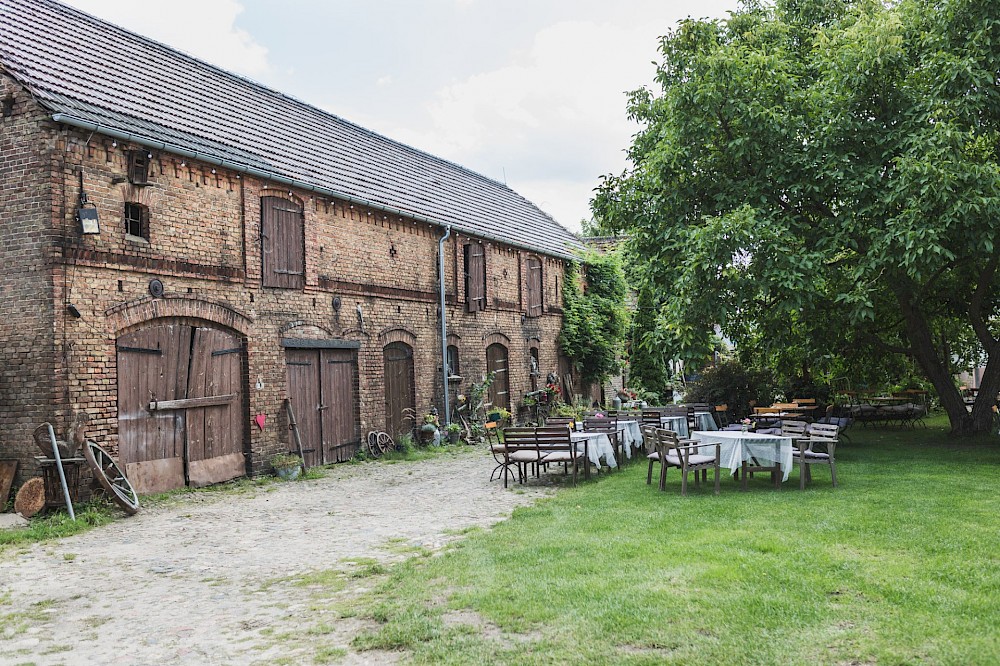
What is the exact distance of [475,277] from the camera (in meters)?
19.6

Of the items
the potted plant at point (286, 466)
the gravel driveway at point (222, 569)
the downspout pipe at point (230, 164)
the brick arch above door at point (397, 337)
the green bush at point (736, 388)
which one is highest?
the downspout pipe at point (230, 164)

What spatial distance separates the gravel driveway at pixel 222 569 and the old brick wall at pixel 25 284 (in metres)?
2.07

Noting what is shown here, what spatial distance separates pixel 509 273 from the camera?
843 inches

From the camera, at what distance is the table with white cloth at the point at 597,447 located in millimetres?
11781

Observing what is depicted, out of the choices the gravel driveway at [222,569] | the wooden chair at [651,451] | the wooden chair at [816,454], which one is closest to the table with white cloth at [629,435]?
the wooden chair at [651,451]

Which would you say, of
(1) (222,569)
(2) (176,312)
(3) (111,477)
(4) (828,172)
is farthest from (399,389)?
(1) (222,569)

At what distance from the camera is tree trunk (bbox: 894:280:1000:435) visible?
14.6 metres

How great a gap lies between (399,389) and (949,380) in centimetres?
1157

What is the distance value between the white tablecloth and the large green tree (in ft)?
9.05

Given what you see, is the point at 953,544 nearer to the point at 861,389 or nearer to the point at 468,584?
the point at 468,584

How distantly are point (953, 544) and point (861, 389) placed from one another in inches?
622

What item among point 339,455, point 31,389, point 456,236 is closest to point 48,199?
point 31,389

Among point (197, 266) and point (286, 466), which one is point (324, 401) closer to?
point (286, 466)

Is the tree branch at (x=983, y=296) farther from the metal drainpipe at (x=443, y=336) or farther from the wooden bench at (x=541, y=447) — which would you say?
the metal drainpipe at (x=443, y=336)
